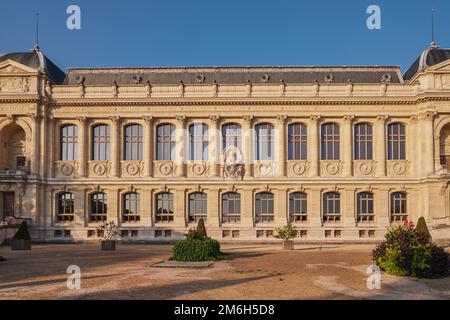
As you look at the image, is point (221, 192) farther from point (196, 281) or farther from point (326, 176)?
point (196, 281)

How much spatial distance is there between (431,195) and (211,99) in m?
21.4

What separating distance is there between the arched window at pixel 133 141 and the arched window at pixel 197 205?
6.61 metres

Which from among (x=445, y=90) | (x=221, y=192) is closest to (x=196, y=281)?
(x=221, y=192)

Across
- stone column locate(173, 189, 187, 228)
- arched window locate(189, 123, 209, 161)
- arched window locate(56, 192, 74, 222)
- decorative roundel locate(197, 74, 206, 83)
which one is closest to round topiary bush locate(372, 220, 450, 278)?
stone column locate(173, 189, 187, 228)

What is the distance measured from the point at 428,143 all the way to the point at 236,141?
17.3 meters

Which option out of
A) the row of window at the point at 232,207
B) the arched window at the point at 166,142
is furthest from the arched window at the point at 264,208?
the arched window at the point at 166,142

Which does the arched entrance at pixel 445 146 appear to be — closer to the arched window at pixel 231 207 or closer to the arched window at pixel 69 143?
the arched window at pixel 231 207

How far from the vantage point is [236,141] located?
48.8m

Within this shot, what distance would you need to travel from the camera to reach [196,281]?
18.6 metres

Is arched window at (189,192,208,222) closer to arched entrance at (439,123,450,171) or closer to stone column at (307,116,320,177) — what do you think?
stone column at (307,116,320,177)

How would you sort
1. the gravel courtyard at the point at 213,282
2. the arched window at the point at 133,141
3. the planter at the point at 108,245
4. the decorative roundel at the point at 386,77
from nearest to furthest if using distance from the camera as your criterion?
the gravel courtyard at the point at 213,282, the planter at the point at 108,245, the arched window at the point at 133,141, the decorative roundel at the point at 386,77

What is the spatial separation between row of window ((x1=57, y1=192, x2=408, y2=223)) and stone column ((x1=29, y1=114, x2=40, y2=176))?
346 centimetres

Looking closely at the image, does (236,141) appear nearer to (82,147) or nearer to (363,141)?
(363,141)

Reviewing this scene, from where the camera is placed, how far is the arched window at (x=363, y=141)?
159 feet
